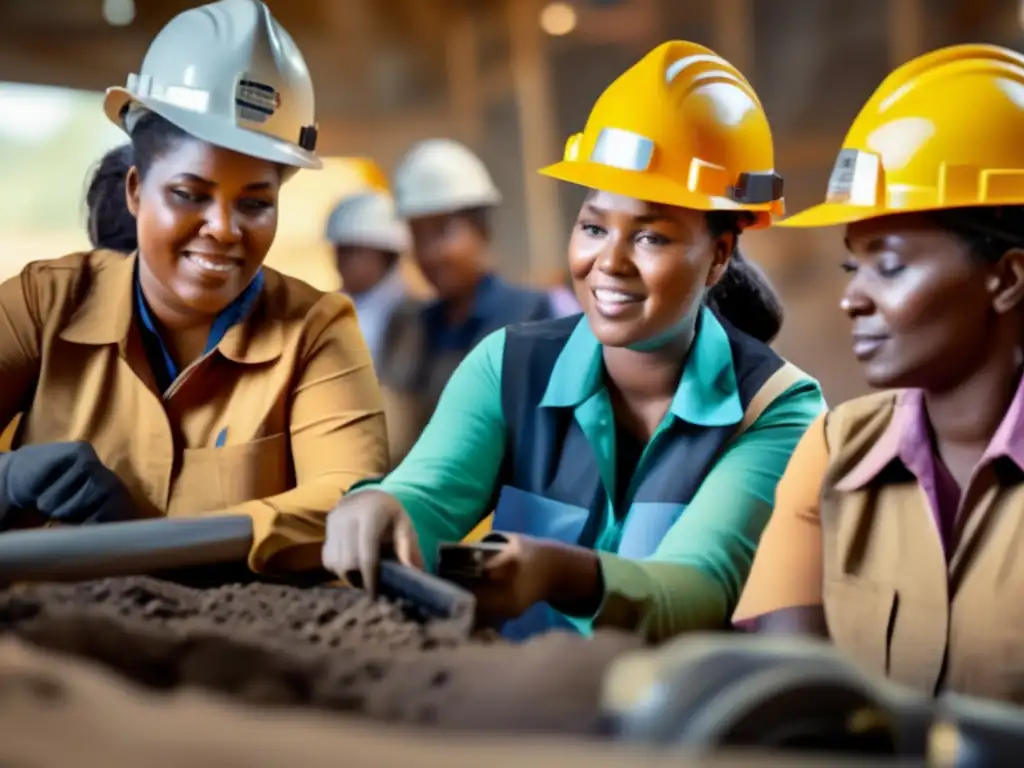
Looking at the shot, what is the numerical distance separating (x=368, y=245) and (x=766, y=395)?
3179mm

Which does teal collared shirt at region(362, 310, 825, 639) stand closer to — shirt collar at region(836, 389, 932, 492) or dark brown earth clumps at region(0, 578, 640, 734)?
shirt collar at region(836, 389, 932, 492)

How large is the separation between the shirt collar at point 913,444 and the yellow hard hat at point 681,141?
1.40 feet

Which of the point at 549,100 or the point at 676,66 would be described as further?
the point at 549,100

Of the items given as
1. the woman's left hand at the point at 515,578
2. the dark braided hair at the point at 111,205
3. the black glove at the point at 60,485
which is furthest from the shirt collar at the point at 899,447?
the dark braided hair at the point at 111,205

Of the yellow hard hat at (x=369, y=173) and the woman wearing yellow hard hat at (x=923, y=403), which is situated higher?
the yellow hard hat at (x=369, y=173)

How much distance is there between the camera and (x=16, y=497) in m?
1.83

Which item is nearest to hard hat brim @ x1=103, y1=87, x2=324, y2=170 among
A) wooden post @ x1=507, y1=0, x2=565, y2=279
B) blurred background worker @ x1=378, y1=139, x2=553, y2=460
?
blurred background worker @ x1=378, y1=139, x2=553, y2=460

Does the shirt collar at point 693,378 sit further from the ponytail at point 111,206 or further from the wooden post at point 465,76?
the wooden post at point 465,76

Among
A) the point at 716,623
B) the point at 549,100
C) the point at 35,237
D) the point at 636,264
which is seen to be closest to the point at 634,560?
the point at 716,623

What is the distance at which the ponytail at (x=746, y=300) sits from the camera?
2.04 meters

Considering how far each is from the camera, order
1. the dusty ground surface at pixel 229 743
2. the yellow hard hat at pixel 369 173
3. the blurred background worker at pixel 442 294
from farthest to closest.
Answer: the yellow hard hat at pixel 369 173, the blurred background worker at pixel 442 294, the dusty ground surface at pixel 229 743

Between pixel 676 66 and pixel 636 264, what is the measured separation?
0.97 ft

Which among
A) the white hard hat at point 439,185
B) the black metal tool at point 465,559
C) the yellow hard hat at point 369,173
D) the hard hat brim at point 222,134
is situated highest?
the yellow hard hat at point 369,173

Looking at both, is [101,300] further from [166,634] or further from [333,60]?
[333,60]
